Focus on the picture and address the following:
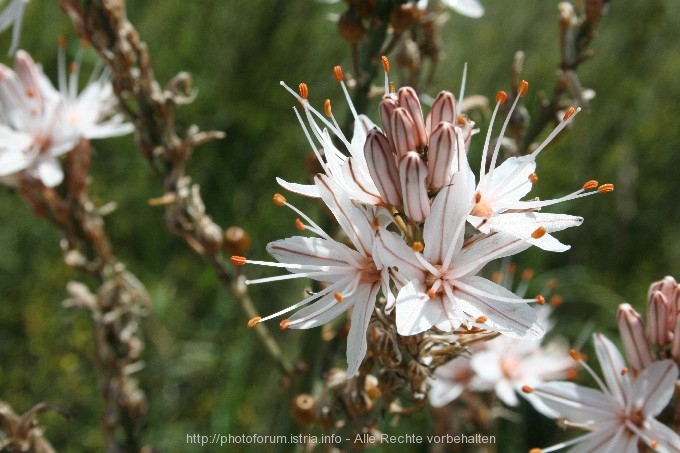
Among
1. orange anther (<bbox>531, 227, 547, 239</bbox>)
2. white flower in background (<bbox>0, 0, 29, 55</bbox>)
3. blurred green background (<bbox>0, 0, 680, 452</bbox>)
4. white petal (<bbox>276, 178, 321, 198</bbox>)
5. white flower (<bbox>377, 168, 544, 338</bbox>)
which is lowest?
blurred green background (<bbox>0, 0, 680, 452</bbox>)

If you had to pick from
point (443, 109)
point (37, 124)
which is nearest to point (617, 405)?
point (443, 109)

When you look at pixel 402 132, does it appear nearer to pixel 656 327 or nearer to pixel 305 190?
pixel 305 190

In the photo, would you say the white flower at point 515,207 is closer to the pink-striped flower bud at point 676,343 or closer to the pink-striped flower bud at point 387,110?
the pink-striped flower bud at point 387,110

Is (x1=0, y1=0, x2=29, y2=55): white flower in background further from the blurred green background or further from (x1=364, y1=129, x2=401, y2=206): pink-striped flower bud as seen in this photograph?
(x1=364, y1=129, x2=401, y2=206): pink-striped flower bud

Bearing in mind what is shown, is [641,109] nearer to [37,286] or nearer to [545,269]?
[545,269]

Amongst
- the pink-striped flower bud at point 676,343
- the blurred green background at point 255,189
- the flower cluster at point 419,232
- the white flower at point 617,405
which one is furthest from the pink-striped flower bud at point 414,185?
the blurred green background at point 255,189

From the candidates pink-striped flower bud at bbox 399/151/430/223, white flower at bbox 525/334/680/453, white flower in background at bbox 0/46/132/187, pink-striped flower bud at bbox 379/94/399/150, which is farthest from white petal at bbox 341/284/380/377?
white flower in background at bbox 0/46/132/187
